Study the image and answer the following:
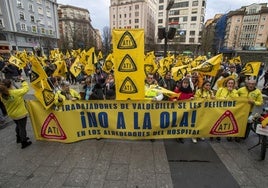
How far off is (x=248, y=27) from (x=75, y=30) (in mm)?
68913

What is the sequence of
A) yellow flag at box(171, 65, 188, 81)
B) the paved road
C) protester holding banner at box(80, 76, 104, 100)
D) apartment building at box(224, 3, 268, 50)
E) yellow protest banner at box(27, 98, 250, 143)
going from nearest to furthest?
the paved road
yellow protest banner at box(27, 98, 250, 143)
protester holding banner at box(80, 76, 104, 100)
yellow flag at box(171, 65, 188, 81)
apartment building at box(224, 3, 268, 50)

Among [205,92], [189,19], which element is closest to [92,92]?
[205,92]

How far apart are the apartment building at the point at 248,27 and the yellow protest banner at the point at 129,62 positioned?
7330 cm

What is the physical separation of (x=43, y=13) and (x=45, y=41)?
9407 mm

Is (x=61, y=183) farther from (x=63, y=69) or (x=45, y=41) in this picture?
(x=45, y=41)

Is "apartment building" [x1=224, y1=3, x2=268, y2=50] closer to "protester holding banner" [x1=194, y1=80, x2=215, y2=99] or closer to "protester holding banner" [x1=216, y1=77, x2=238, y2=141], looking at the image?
"protester holding banner" [x1=216, y1=77, x2=238, y2=141]

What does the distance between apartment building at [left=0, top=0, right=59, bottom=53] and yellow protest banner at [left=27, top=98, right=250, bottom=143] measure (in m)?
38.0

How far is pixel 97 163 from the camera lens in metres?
3.44

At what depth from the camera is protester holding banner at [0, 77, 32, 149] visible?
352 centimetres

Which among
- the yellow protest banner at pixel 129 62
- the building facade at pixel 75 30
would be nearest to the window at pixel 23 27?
the building facade at pixel 75 30

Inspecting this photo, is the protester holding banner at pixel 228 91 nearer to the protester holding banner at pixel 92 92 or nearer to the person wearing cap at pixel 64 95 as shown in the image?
the protester holding banner at pixel 92 92

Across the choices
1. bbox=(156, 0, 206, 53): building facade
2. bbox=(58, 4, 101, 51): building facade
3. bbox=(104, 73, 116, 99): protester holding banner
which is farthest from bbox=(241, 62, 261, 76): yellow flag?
bbox=(156, 0, 206, 53): building facade

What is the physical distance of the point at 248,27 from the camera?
67.3 metres

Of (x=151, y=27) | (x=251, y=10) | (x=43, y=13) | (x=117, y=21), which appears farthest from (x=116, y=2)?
(x=251, y=10)
